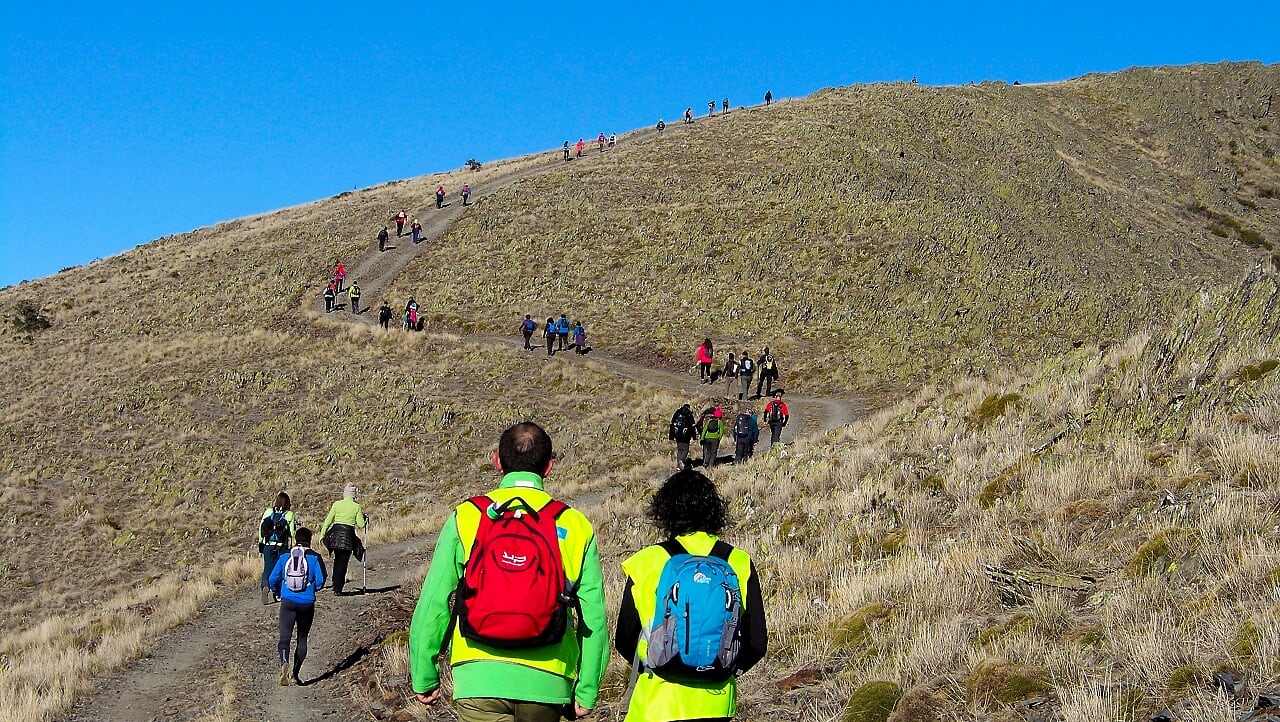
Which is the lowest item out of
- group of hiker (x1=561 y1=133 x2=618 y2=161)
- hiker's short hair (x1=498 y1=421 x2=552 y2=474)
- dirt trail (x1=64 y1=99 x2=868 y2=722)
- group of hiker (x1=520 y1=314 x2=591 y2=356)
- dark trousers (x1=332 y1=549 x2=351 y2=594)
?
dirt trail (x1=64 y1=99 x2=868 y2=722)

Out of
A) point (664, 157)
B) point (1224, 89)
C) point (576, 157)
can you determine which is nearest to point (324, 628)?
point (664, 157)

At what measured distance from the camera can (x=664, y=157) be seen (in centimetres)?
6184

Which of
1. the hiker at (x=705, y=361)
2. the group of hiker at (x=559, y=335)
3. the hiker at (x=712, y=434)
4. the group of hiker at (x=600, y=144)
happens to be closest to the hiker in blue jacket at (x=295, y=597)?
the hiker at (x=712, y=434)

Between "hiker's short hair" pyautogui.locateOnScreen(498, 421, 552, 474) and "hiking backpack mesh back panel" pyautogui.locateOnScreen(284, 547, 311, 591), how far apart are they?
6.99 metres

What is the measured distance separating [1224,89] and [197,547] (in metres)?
106

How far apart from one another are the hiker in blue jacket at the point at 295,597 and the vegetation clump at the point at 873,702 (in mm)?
6635

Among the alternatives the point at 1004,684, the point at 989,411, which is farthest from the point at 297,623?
the point at 989,411

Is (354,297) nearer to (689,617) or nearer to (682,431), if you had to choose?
A: (682,431)

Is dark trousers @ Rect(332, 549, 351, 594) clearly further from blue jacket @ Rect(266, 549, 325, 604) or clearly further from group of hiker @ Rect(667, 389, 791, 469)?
group of hiker @ Rect(667, 389, 791, 469)

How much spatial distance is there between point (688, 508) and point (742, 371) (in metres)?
26.3

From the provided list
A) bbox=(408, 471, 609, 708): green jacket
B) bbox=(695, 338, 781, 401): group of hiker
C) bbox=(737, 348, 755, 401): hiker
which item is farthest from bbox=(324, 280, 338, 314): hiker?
bbox=(408, 471, 609, 708): green jacket

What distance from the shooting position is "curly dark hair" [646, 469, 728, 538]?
4.16 meters

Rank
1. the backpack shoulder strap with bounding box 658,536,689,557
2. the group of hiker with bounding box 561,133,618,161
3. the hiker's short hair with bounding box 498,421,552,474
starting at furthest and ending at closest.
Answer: the group of hiker with bounding box 561,133,618,161
the hiker's short hair with bounding box 498,421,552,474
the backpack shoulder strap with bounding box 658,536,689,557

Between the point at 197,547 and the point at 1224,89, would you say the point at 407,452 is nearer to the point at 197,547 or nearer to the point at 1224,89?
the point at 197,547
